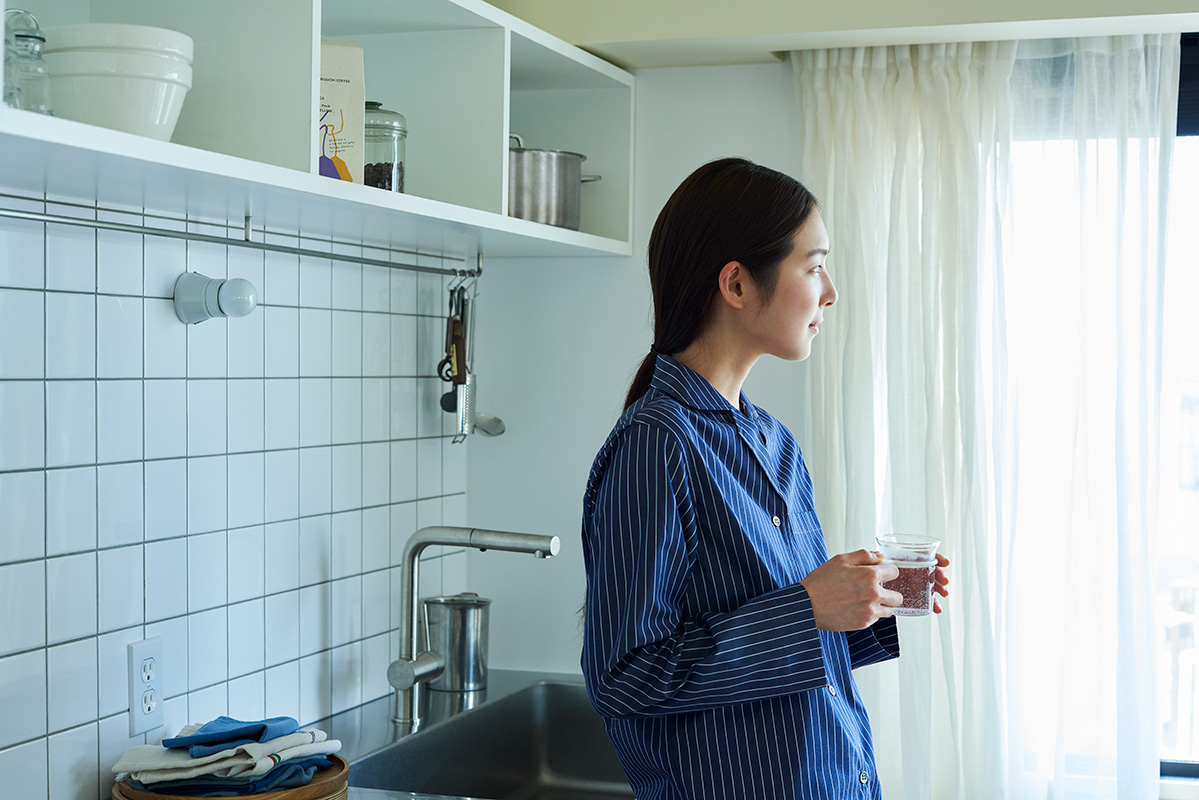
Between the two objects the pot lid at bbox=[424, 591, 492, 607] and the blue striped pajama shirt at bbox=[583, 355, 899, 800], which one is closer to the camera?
the blue striped pajama shirt at bbox=[583, 355, 899, 800]


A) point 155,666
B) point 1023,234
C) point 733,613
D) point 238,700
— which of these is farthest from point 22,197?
point 1023,234

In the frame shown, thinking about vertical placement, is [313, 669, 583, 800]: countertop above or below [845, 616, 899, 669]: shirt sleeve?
below

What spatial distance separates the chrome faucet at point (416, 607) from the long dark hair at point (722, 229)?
77 cm

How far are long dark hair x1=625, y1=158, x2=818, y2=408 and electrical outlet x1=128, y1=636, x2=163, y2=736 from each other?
90 centimetres

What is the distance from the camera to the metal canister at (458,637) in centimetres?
225

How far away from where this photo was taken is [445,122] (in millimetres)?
1908

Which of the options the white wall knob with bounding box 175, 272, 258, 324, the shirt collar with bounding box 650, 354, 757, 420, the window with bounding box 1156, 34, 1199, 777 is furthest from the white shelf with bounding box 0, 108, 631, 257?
the window with bounding box 1156, 34, 1199, 777

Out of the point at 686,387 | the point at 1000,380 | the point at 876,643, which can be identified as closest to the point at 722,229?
the point at 686,387

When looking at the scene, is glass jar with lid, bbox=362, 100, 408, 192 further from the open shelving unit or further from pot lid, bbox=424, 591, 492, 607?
pot lid, bbox=424, 591, 492, 607

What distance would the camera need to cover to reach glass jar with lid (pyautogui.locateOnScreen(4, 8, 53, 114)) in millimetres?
1164

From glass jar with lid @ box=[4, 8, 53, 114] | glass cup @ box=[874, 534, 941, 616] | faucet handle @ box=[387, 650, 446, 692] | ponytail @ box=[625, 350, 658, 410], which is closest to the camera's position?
glass jar with lid @ box=[4, 8, 53, 114]

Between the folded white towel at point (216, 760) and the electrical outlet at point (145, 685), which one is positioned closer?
the folded white towel at point (216, 760)

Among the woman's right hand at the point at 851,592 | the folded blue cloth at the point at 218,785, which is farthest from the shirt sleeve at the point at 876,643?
the folded blue cloth at the point at 218,785

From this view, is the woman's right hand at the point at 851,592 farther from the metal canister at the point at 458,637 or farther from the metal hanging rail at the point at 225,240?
the metal canister at the point at 458,637
